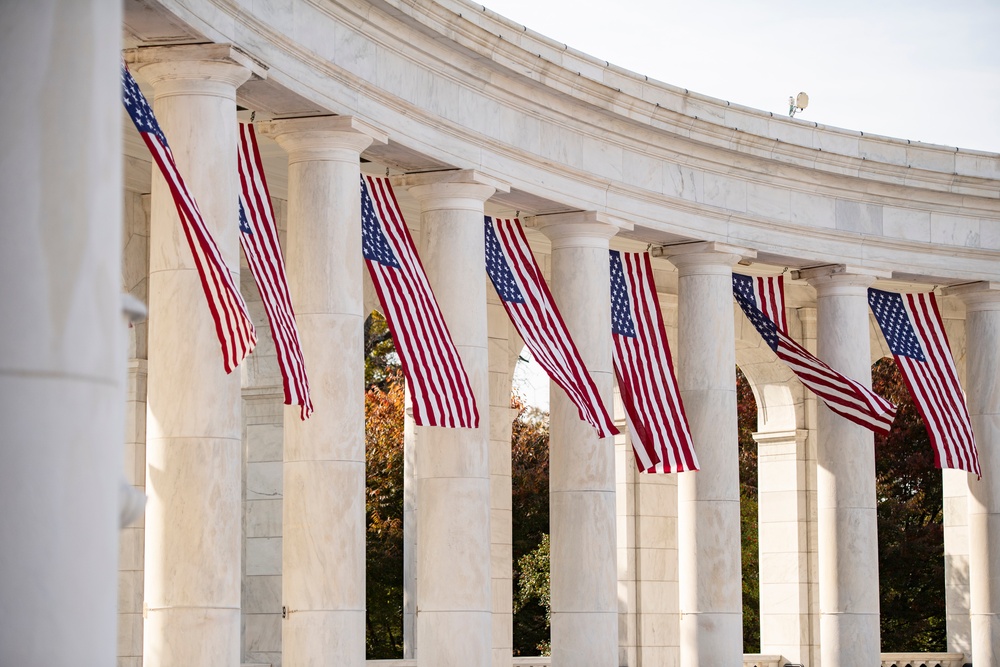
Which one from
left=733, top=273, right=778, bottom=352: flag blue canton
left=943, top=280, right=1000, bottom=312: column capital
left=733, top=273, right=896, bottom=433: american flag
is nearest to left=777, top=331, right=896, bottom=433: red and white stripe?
left=733, top=273, right=896, bottom=433: american flag

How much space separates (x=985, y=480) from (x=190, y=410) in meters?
58.4

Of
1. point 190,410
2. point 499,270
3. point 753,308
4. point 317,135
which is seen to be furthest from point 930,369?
point 190,410

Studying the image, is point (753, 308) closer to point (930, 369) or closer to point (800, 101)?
point (930, 369)

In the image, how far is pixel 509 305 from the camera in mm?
71062

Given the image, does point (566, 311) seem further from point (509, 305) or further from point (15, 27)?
point (15, 27)

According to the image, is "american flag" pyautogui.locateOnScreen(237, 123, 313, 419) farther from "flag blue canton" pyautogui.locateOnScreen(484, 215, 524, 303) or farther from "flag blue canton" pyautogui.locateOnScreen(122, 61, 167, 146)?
"flag blue canton" pyautogui.locateOnScreen(484, 215, 524, 303)

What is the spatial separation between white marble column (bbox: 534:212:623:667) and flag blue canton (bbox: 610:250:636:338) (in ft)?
8.77

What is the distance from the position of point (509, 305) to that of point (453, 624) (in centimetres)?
1491

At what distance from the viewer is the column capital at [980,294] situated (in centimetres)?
9388

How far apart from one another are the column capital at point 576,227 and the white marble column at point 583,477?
5 cm

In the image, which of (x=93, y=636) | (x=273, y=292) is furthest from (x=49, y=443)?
(x=273, y=292)

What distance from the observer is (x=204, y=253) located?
48.0 m

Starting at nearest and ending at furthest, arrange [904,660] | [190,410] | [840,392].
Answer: [190,410]
[840,392]
[904,660]

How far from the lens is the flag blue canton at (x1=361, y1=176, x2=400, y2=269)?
6256 centimetres
